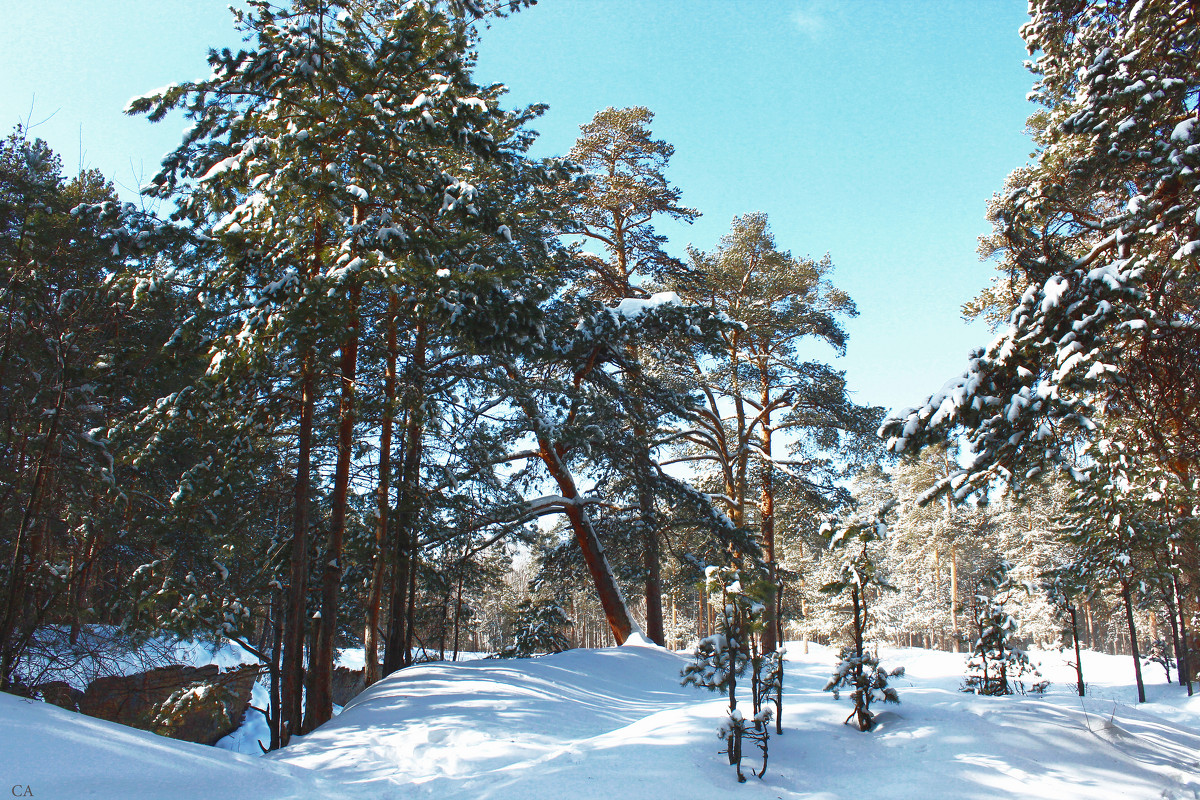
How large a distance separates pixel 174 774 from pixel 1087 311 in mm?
7262

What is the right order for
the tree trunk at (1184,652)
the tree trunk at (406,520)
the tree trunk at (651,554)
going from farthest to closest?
the tree trunk at (651,554) → the tree trunk at (1184,652) → the tree trunk at (406,520)

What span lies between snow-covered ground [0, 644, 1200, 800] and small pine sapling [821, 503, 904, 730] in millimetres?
209

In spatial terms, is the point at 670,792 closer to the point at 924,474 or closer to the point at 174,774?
the point at 174,774

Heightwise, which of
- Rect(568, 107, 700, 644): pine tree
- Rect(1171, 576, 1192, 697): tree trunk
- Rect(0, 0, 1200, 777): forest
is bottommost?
Rect(1171, 576, 1192, 697): tree trunk

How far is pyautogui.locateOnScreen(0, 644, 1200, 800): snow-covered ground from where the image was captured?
4.26 m

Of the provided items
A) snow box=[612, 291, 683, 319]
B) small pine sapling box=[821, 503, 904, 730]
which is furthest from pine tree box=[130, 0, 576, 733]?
small pine sapling box=[821, 503, 904, 730]

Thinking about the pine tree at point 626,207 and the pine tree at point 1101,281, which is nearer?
the pine tree at point 1101,281

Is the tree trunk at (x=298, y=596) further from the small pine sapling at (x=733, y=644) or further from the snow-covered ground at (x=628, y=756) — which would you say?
the small pine sapling at (x=733, y=644)

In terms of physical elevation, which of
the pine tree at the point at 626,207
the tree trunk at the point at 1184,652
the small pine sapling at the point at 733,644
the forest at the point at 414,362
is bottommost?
the tree trunk at the point at 1184,652

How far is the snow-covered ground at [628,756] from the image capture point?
426 centimetres

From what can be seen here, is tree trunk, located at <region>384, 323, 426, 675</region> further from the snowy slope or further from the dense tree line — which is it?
the snowy slope

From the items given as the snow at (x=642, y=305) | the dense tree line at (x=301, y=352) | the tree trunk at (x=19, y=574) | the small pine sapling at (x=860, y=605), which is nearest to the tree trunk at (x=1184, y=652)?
the dense tree line at (x=301, y=352)

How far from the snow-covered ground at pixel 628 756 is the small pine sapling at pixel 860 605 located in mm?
209

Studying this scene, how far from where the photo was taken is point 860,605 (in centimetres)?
595
